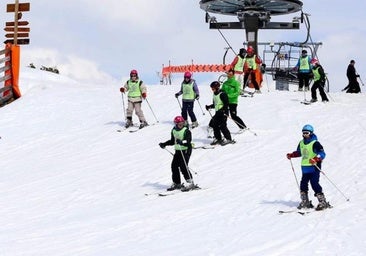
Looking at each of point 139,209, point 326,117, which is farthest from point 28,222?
point 326,117

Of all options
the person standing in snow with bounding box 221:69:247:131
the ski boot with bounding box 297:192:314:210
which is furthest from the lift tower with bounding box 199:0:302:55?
the ski boot with bounding box 297:192:314:210

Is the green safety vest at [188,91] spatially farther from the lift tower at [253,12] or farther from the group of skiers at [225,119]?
the lift tower at [253,12]

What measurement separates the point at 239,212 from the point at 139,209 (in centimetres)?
183

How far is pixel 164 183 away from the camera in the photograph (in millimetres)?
13516

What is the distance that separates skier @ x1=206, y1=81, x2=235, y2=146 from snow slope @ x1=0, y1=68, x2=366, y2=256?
1.15 feet

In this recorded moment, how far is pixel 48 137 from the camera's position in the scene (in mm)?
19250

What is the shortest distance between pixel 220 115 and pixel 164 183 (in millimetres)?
2914

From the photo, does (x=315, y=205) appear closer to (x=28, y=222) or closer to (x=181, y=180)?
(x=181, y=180)

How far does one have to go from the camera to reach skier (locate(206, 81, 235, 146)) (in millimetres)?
15742

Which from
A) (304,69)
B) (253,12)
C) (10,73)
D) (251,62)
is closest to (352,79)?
(304,69)

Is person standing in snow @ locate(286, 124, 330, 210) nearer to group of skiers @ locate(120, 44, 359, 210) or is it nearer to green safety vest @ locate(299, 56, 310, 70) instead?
group of skiers @ locate(120, 44, 359, 210)

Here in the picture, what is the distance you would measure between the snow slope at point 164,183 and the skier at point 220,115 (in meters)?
0.35

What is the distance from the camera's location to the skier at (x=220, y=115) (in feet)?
51.6

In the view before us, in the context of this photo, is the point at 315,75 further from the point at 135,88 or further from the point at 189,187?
the point at 189,187
